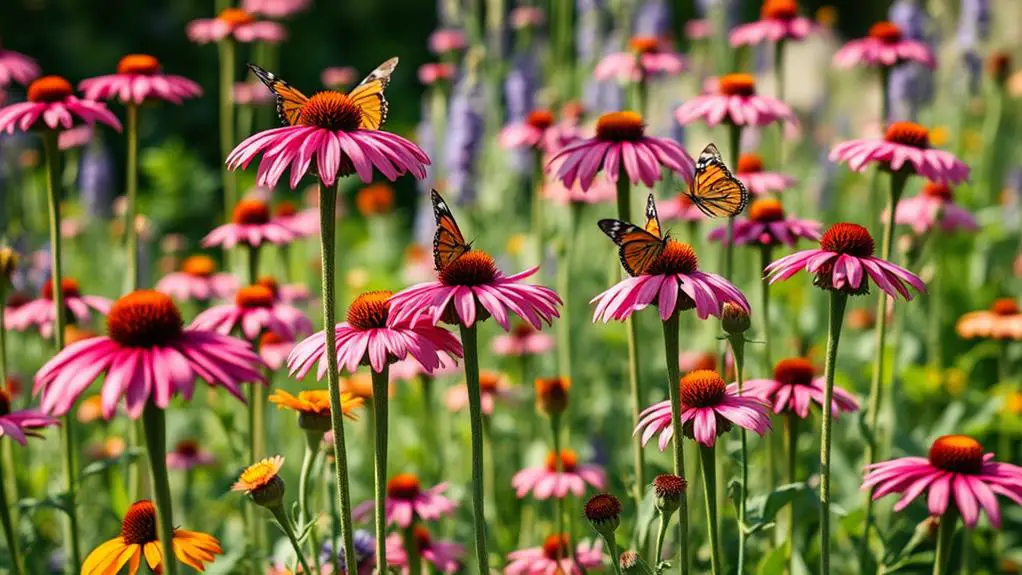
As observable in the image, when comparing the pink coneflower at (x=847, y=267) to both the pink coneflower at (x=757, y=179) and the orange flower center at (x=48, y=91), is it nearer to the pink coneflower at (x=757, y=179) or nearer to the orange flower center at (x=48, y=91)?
the pink coneflower at (x=757, y=179)

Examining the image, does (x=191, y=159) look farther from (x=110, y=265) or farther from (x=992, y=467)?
(x=992, y=467)

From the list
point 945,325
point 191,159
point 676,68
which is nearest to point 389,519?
point 676,68

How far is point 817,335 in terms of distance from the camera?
4.19m

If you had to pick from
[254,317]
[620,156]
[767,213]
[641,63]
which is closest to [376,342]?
[620,156]

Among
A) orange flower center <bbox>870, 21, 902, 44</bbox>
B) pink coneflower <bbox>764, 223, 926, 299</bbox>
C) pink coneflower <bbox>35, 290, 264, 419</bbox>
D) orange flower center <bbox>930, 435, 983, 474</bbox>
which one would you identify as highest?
orange flower center <bbox>870, 21, 902, 44</bbox>

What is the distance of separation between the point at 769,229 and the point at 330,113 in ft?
3.82

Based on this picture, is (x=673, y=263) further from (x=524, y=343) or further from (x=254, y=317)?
(x=524, y=343)

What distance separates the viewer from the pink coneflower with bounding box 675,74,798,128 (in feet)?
8.20

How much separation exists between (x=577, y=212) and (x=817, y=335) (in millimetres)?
1411

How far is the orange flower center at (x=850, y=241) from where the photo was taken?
5.76 ft

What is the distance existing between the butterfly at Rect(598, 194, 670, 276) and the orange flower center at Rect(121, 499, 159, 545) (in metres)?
0.90

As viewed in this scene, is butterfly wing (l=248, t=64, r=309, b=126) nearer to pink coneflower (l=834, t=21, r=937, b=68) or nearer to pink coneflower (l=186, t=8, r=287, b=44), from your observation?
pink coneflower (l=186, t=8, r=287, b=44)

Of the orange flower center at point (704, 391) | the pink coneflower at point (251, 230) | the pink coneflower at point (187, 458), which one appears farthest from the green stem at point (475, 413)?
the pink coneflower at point (187, 458)

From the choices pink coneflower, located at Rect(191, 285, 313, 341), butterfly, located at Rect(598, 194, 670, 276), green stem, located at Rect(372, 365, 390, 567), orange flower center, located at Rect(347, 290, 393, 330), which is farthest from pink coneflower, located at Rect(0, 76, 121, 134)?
butterfly, located at Rect(598, 194, 670, 276)
